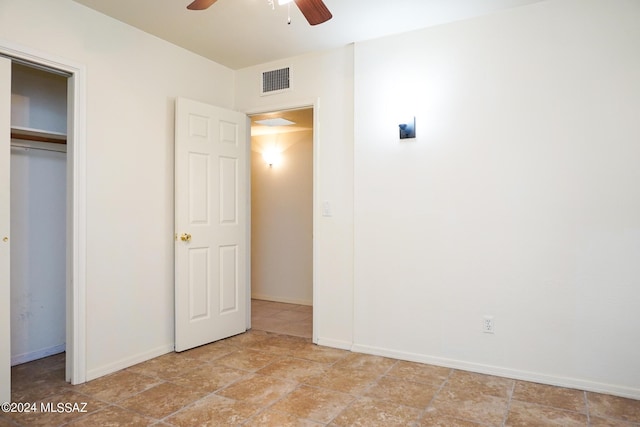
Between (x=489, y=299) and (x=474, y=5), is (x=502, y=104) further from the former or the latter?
(x=489, y=299)

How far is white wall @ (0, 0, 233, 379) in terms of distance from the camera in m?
2.78

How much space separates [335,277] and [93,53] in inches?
99.3

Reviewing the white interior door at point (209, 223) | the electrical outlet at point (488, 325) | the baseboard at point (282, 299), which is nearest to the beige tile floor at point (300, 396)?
the electrical outlet at point (488, 325)

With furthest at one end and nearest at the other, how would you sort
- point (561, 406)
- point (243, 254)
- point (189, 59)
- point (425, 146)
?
point (243, 254)
point (189, 59)
point (425, 146)
point (561, 406)

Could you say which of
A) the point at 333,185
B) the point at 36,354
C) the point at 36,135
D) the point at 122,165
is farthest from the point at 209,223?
the point at 36,354

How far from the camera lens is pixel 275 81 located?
391 cm

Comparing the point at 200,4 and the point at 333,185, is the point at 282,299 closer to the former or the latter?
the point at 333,185

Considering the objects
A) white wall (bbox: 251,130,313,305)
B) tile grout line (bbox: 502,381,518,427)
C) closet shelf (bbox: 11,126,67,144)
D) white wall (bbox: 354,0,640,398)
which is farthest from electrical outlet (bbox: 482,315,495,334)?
closet shelf (bbox: 11,126,67,144)

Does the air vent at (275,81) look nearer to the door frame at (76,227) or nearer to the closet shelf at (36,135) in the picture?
the door frame at (76,227)

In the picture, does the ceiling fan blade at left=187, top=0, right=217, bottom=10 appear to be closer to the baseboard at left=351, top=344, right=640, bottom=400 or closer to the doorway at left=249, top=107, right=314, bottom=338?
the baseboard at left=351, top=344, right=640, bottom=400

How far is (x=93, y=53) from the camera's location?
2.92 meters

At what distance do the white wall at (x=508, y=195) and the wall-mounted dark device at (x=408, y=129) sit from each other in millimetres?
56

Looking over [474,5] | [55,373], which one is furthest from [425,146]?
[55,373]

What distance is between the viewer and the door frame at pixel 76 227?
2777 millimetres
